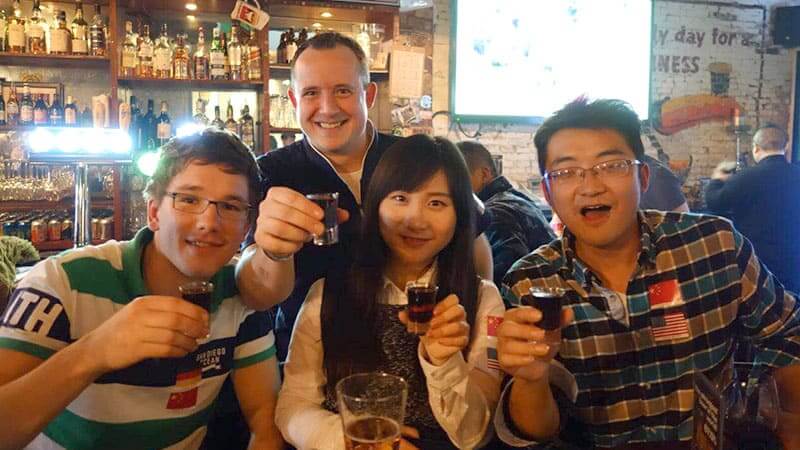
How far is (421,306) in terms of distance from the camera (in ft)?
4.77

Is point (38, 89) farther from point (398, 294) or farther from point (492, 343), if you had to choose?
point (492, 343)

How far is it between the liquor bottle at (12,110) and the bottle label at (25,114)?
0.03 meters

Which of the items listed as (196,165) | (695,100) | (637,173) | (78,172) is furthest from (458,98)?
(196,165)

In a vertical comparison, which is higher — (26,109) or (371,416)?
(26,109)

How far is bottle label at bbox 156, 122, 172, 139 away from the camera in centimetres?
437

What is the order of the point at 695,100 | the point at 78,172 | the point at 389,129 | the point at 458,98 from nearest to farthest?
1. the point at 78,172
2. the point at 389,129
3. the point at 458,98
4. the point at 695,100

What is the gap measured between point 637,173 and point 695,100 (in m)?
5.18

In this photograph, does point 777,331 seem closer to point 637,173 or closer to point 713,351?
point 713,351

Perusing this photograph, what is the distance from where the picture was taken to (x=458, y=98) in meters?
5.42

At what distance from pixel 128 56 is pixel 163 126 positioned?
1.77 ft

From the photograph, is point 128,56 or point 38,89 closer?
point 128,56

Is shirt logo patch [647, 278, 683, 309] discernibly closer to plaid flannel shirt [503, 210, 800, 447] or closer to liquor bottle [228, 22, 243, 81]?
plaid flannel shirt [503, 210, 800, 447]

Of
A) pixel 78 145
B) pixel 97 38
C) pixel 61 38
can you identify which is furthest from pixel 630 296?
pixel 61 38

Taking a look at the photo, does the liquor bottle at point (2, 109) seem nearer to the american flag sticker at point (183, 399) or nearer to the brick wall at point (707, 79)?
the american flag sticker at point (183, 399)
